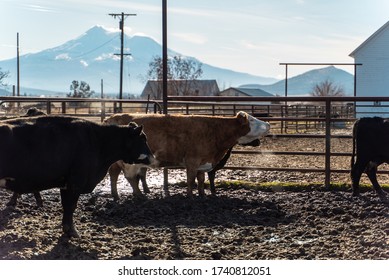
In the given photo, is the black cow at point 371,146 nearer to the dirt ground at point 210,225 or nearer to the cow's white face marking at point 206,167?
the dirt ground at point 210,225

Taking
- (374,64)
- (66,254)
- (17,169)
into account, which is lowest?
(66,254)

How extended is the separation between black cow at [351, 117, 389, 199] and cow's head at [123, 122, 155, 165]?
3.45 m

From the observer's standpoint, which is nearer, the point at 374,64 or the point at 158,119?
the point at 158,119

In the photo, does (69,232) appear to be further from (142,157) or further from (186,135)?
(186,135)

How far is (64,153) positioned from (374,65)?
34.8 metres

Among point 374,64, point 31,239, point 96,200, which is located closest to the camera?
point 31,239

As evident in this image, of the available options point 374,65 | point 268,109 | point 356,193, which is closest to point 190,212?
point 356,193

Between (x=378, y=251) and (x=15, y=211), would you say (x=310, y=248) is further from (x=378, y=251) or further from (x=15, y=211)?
(x=15, y=211)

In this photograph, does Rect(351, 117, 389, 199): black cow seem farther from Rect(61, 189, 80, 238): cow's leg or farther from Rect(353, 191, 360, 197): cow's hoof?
Rect(61, 189, 80, 238): cow's leg

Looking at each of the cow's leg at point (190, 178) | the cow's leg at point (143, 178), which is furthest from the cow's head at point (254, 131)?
the cow's leg at point (143, 178)
